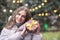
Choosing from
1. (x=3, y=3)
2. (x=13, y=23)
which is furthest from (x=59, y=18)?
(x=13, y=23)

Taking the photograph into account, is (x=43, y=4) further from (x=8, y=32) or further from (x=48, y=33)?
(x=8, y=32)

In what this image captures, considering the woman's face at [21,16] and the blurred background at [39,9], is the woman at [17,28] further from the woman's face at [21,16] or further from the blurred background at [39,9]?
the blurred background at [39,9]

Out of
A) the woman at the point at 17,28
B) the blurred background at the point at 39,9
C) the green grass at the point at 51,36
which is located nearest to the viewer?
the woman at the point at 17,28

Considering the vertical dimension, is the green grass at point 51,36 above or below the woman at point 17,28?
above

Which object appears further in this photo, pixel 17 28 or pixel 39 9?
pixel 39 9

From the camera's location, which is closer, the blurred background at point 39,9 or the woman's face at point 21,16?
the woman's face at point 21,16

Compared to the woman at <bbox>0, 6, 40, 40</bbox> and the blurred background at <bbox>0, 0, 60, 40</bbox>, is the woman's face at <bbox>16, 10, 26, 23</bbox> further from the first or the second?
the blurred background at <bbox>0, 0, 60, 40</bbox>

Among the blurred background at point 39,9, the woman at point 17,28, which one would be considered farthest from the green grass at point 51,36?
the woman at point 17,28

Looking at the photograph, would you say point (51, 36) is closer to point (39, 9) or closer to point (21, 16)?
point (39, 9)

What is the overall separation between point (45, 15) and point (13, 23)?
4216mm

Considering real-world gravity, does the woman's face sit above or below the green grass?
below

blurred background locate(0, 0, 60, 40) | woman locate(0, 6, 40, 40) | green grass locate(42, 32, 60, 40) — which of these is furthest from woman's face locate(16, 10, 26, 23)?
green grass locate(42, 32, 60, 40)

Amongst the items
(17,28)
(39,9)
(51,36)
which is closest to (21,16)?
(17,28)

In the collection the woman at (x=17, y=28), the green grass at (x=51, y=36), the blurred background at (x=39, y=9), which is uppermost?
the blurred background at (x=39, y=9)
